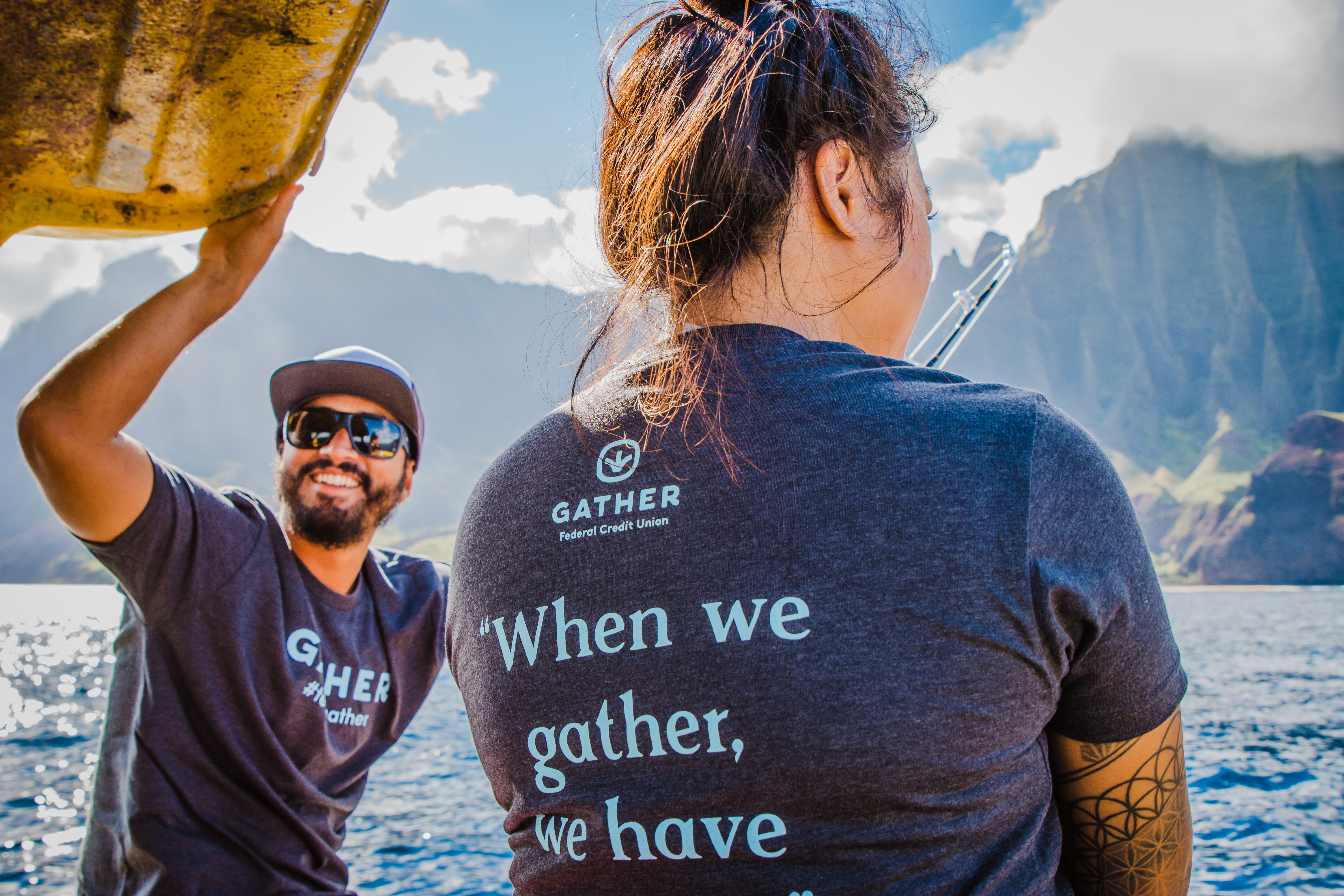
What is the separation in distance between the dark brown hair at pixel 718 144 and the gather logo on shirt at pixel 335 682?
6.93 ft

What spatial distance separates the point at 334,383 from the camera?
3.50 m

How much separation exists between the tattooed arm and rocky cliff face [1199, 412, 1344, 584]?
11456 centimetres

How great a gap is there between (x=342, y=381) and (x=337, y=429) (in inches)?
8.6

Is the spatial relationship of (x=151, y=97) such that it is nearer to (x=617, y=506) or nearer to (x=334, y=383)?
(x=617, y=506)

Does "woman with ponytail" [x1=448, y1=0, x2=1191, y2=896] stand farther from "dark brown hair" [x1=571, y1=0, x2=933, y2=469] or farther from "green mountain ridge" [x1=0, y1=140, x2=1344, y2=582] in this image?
"green mountain ridge" [x1=0, y1=140, x2=1344, y2=582]

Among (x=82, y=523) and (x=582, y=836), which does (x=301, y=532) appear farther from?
(x=582, y=836)

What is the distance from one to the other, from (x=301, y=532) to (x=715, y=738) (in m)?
2.79

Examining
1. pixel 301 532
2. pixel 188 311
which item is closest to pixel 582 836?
pixel 188 311

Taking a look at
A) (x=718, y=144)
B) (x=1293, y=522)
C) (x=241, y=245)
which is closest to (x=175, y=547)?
(x=241, y=245)

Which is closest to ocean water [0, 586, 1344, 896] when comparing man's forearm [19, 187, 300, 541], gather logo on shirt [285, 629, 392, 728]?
gather logo on shirt [285, 629, 392, 728]

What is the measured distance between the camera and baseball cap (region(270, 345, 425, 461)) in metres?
3.50

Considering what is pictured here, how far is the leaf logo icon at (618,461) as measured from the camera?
97 cm

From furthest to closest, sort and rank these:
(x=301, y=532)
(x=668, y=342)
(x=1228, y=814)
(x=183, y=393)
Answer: (x=183, y=393) → (x=1228, y=814) → (x=301, y=532) → (x=668, y=342)

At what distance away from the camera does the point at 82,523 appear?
2.22 metres
